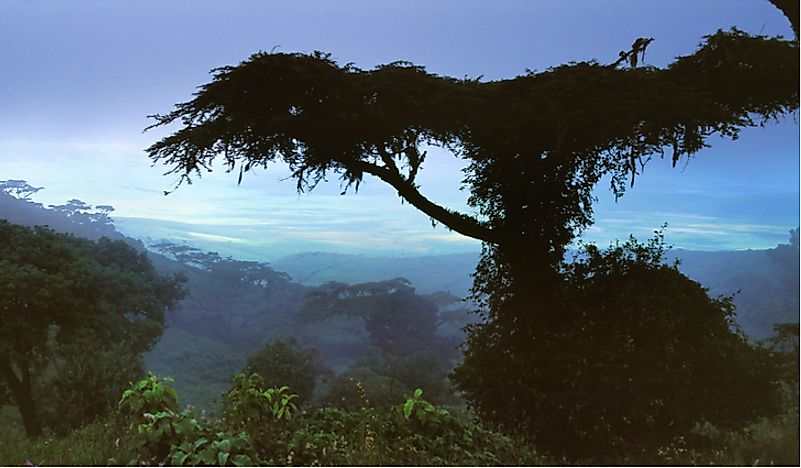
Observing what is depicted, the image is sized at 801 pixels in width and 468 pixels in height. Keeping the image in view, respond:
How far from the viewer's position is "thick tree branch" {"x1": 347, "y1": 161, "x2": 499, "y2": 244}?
437 inches

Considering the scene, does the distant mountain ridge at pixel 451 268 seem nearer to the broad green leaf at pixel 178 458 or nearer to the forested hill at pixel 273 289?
the forested hill at pixel 273 289

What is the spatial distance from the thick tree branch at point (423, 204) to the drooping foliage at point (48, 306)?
8.24m

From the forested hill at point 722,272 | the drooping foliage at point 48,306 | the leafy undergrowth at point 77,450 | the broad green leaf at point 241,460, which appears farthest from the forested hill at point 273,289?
the broad green leaf at point 241,460

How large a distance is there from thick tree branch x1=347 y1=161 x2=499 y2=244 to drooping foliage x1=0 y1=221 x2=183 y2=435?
824 centimetres

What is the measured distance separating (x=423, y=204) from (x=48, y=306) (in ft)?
31.0

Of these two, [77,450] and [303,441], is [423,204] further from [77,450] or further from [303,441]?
[77,450]

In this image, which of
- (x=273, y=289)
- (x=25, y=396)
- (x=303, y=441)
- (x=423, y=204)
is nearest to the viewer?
Answer: (x=303, y=441)

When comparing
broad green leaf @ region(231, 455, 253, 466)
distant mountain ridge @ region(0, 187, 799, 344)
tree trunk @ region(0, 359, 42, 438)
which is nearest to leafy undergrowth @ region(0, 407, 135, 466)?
broad green leaf @ region(231, 455, 253, 466)

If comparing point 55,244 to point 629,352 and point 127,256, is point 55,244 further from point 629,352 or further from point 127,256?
point 629,352

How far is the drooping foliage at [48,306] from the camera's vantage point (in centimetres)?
1280

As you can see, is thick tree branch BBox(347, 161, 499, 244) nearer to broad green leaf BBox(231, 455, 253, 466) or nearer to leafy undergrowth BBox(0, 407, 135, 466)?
broad green leaf BBox(231, 455, 253, 466)

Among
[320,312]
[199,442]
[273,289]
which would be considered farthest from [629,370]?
[273,289]

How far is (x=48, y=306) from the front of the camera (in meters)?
13.2

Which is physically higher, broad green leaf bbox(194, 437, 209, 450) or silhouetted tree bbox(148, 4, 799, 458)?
silhouetted tree bbox(148, 4, 799, 458)
